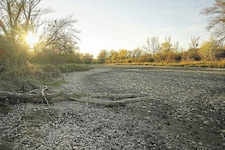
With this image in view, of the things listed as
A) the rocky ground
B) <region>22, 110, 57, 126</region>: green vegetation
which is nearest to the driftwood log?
the rocky ground

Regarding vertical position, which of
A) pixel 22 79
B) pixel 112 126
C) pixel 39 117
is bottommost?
pixel 112 126

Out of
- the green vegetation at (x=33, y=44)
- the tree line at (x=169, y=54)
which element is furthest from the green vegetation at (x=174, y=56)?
the green vegetation at (x=33, y=44)

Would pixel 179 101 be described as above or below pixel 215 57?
below

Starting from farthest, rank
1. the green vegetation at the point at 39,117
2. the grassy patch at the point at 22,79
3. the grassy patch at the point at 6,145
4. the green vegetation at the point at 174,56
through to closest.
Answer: the green vegetation at the point at 174,56, the grassy patch at the point at 22,79, the green vegetation at the point at 39,117, the grassy patch at the point at 6,145

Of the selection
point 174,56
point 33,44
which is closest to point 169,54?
point 174,56

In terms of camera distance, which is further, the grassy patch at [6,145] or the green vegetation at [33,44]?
the green vegetation at [33,44]

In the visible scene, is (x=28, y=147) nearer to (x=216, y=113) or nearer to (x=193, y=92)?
(x=216, y=113)

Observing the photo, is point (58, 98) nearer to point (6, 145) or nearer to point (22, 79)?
point (6, 145)

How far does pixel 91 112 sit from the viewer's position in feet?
25.2

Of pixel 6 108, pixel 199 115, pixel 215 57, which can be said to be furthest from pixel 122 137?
pixel 215 57

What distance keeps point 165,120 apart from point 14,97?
20.1 ft

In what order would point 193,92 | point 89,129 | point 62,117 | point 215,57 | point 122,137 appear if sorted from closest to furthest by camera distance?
point 122,137
point 89,129
point 62,117
point 193,92
point 215,57

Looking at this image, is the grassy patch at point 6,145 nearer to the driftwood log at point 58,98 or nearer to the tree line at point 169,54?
the driftwood log at point 58,98

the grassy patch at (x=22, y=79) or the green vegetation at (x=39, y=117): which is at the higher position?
the grassy patch at (x=22, y=79)
